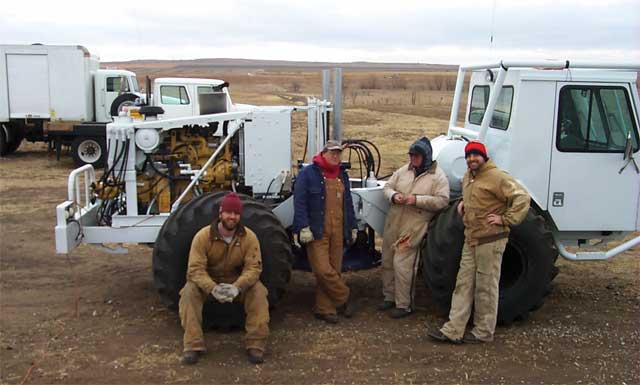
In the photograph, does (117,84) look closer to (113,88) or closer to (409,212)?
(113,88)

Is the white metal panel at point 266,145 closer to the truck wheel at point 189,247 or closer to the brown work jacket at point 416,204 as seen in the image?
the truck wheel at point 189,247

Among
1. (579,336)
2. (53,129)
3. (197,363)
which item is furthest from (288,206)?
(53,129)

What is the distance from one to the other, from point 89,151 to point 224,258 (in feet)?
44.8

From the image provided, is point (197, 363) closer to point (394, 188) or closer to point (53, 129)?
point (394, 188)

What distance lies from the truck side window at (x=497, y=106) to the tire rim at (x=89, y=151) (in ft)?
42.0

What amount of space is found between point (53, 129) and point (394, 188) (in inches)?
552

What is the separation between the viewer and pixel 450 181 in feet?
21.6

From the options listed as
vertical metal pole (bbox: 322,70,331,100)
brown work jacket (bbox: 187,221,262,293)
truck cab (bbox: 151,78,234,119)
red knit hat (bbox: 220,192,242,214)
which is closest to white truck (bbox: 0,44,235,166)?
truck cab (bbox: 151,78,234,119)

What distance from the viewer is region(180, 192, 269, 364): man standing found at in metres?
5.42

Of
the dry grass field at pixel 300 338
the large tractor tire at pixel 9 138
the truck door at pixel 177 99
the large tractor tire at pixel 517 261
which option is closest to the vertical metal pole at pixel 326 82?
the large tractor tire at pixel 517 261

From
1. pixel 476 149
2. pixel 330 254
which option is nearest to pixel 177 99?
pixel 330 254

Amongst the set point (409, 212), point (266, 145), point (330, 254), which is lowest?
point (330, 254)

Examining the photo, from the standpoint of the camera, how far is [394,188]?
21.2 ft

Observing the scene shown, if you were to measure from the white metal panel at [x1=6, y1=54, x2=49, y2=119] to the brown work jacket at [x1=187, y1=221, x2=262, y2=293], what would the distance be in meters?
14.4
